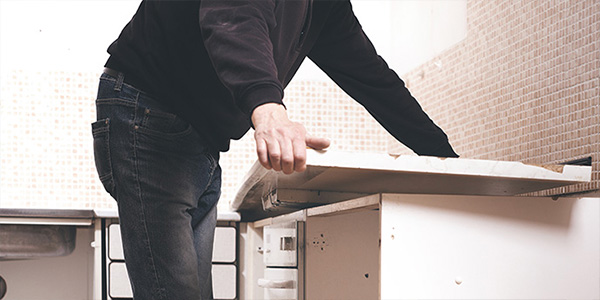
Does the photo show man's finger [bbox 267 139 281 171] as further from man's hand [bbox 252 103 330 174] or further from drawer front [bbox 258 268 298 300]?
drawer front [bbox 258 268 298 300]

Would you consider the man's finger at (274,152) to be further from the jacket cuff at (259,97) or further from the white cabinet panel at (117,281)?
the white cabinet panel at (117,281)

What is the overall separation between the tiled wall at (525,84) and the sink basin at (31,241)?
1.38 metres

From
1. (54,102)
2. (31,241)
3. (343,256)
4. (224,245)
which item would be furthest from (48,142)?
(343,256)

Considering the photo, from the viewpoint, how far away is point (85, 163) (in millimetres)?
2512

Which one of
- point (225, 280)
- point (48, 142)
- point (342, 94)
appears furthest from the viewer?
point (342, 94)

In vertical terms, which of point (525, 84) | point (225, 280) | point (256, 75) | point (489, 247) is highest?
point (525, 84)

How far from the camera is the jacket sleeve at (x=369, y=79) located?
130 centimetres

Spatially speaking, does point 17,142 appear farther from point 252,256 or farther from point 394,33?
point 394,33

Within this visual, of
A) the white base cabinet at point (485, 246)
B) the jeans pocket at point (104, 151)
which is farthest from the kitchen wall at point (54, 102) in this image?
the white base cabinet at point (485, 246)

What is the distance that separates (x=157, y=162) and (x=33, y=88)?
1621mm

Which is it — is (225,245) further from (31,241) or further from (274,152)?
(274,152)

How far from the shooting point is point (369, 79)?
1384 millimetres

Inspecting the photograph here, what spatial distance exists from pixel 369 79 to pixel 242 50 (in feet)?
1.97

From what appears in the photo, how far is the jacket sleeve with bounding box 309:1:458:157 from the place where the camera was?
1.30 metres
